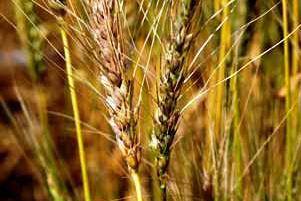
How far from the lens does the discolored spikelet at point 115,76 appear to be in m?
0.60

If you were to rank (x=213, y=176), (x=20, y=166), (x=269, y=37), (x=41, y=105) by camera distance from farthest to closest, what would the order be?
(x=20, y=166) → (x=269, y=37) → (x=41, y=105) → (x=213, y=176)

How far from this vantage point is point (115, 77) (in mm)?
617

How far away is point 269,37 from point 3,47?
1427 mm

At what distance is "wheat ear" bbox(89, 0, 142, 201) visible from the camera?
0.60 meters

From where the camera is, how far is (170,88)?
614mm

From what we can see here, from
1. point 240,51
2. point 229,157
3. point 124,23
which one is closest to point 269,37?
point 240,51

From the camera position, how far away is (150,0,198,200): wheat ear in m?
0.59

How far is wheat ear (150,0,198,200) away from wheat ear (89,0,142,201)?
0.03m

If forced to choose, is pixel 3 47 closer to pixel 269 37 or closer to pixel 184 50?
pixel 269 37

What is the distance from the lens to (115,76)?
62cm

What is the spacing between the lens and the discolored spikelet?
0.60 metres

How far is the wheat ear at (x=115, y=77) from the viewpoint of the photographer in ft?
1.98

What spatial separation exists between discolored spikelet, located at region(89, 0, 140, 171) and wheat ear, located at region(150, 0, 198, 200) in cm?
3

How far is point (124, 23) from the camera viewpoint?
64 cm
